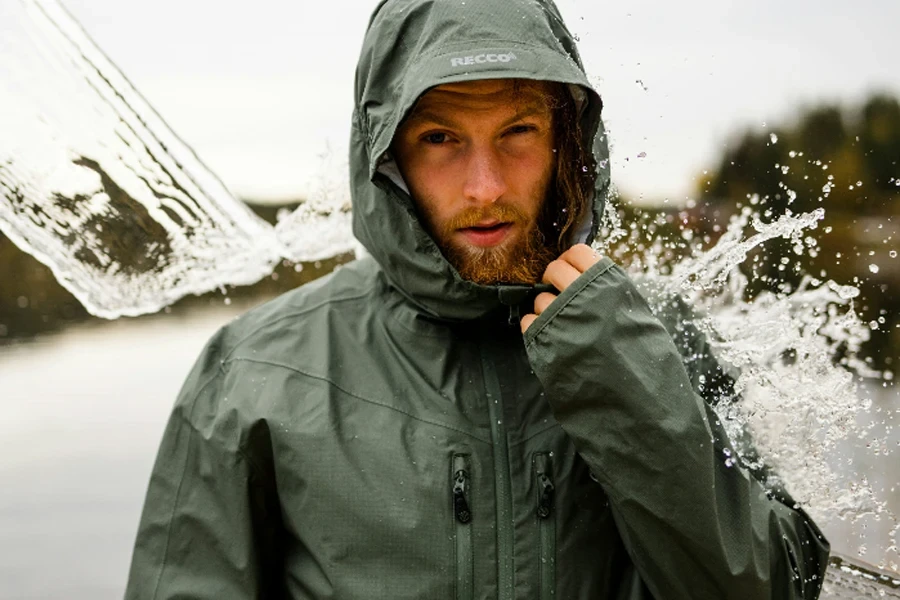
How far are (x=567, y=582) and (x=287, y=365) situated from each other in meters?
0.72

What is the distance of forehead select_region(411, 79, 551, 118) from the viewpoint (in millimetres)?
2018

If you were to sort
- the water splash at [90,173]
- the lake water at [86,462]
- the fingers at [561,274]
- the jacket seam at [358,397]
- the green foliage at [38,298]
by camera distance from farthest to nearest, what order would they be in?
1. the green foliage at [38,298]
2. the lake water at [86,462]
3. the water splash at [90,173]
4. the jacket seam at [358,397]
5. the fingers at [561,274]

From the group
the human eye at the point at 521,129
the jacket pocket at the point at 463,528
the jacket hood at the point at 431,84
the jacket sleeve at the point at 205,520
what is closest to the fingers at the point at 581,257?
the jacket hood at the point at 431,84

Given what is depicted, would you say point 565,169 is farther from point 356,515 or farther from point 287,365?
point 356,515

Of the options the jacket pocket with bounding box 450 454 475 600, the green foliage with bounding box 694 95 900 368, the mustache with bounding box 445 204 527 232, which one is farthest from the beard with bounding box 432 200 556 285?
the green foliage with bounding box 694 95 900 368

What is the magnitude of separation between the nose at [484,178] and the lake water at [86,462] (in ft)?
9.47

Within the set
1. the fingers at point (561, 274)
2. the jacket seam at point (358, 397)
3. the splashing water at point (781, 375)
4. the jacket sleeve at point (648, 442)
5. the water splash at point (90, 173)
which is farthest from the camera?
the water splash at point (90, 173)

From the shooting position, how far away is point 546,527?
1866 mm

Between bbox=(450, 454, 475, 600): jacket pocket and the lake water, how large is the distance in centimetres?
284

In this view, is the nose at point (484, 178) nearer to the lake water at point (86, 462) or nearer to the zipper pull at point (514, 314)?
the zipper pull at point (514, 314)

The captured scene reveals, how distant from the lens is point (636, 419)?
1.72 metres

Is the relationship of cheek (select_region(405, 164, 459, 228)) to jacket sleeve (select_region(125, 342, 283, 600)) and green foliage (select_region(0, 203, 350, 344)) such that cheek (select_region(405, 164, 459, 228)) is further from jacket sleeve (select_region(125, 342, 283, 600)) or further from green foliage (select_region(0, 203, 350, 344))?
green foliage (select_region(0, 203, 350, 344))

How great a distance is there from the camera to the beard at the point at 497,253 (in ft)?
6.56

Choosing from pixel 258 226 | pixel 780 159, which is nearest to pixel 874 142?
pixel 780 159
